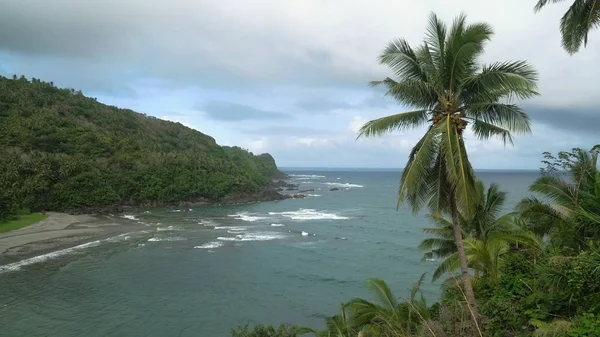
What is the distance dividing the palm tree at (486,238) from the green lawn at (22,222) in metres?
45.8

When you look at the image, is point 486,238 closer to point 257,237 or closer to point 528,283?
point 528,283

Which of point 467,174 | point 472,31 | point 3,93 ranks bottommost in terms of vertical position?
point 467,174

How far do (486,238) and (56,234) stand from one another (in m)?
44.3

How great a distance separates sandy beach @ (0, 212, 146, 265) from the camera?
120 feet

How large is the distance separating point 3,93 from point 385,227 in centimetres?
8371

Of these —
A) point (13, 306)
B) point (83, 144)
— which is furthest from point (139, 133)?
point (13, 306)

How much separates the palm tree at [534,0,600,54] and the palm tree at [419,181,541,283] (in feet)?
14.8

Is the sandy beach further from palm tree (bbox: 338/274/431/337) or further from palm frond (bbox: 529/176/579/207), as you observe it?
palm frond (bbox: 529/176/579/207)

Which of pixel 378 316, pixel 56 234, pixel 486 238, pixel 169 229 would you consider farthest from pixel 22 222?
pixel 486 238

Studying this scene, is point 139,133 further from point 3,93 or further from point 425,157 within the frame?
point 425,157

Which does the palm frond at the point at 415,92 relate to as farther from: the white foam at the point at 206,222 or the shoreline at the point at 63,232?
the white foam at the point at 206,222

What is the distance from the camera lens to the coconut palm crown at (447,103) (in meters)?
9.14

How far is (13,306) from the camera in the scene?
23.5m

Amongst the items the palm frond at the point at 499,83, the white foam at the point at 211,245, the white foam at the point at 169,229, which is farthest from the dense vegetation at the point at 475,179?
the white foam at the point at 169,229
